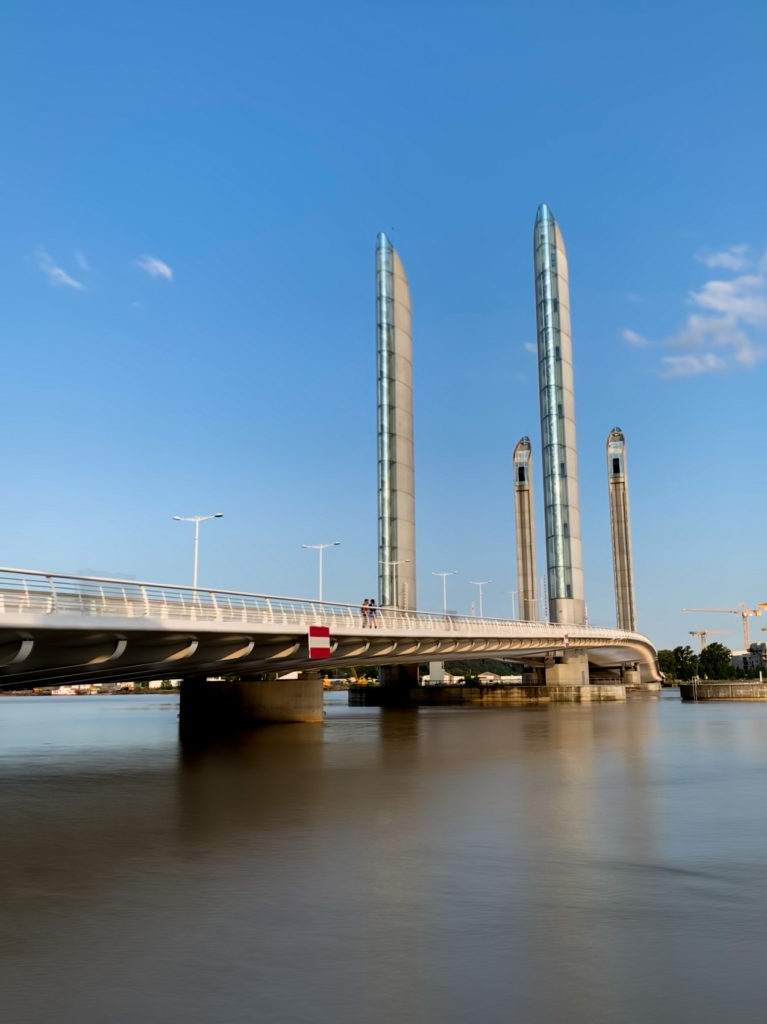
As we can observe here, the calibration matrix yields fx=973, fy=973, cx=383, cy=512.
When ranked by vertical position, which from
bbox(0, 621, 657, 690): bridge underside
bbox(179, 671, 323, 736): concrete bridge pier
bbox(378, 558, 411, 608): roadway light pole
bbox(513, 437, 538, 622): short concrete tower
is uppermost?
bbox(513, 437, 538, 622): short concrete tower

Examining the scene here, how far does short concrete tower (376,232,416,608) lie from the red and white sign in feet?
162

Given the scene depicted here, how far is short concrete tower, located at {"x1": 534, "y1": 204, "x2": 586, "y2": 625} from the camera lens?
317ft

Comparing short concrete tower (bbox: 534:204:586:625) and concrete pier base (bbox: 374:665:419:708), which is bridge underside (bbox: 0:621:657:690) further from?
concrete pier base (bbox: 374:665:419:708)

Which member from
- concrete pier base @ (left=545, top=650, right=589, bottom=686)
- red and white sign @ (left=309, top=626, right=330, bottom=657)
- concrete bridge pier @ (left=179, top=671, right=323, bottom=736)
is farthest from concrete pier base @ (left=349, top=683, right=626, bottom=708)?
red and white sign @ (left=309, top=626, right=330, bottom=657)

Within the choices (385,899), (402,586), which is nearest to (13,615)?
(385,899)

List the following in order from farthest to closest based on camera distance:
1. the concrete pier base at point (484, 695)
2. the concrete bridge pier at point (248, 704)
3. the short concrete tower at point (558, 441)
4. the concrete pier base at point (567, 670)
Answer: the concrete pier base at point (567, 670), the short concrete tower at point (558, 441), the concrete pier base at point (484, 695), the concrete bridge pier at point (248, 704)

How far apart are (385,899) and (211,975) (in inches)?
152

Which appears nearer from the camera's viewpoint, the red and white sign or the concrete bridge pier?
the red and white sign

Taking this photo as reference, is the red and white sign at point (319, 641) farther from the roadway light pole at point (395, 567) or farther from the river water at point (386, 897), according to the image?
the roadway light pole at point (395, 567)

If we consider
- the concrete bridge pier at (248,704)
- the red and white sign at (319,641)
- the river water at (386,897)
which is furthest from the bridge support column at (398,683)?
the river water at (386,897)

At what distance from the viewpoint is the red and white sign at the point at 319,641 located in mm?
40312

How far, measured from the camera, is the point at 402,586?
303 ft

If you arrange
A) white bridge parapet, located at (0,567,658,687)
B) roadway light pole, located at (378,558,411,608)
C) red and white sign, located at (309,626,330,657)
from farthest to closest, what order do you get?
1. roadway light pole, located at (378,558,411,608)
2. red and white sign, located at (309,626,330,657)
3. white bridge parapet, located at (0,567,658,687)

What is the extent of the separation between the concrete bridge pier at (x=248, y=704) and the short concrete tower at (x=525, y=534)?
276 ft
